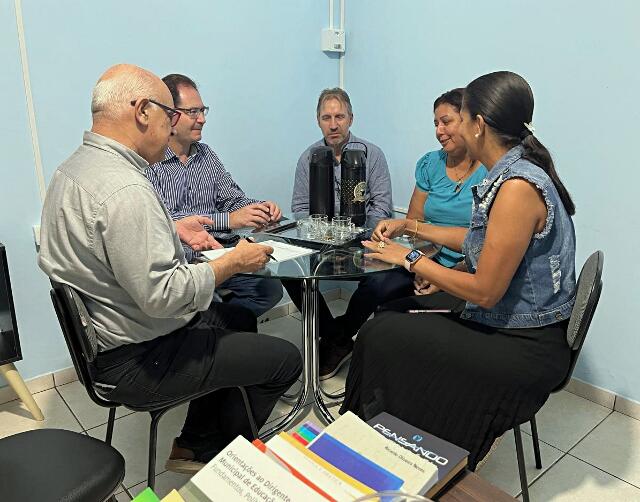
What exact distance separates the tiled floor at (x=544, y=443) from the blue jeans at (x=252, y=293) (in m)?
0.46

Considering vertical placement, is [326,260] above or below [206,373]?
above

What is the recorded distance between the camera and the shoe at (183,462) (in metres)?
1.84

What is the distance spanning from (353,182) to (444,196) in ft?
1.46

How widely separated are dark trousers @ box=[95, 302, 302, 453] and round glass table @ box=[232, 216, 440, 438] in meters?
0.24

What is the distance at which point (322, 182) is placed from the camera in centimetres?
222

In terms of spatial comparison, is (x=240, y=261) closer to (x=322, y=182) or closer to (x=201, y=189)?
(x=322, y=182)

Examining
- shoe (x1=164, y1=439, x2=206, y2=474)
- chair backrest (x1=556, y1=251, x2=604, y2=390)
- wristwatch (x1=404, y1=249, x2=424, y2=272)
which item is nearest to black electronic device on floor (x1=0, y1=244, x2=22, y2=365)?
shoe (x1=164, y1=439, x2=206, y2=474)

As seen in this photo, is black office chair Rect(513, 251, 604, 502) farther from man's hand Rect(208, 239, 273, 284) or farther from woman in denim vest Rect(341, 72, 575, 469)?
man's hand Rect(208, 239, 273, 284)

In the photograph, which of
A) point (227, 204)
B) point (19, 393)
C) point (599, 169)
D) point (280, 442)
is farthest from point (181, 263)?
point (599, 169)

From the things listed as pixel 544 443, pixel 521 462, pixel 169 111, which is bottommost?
pixel 544 443

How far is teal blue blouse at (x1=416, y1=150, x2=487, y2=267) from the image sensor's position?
227cm

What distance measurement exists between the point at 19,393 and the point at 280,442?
1843mm

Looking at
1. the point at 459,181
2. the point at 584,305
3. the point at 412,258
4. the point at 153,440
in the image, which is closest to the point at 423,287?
the point at 459,181

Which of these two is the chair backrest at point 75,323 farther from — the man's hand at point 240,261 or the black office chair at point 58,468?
the man's hand at point 240,261
